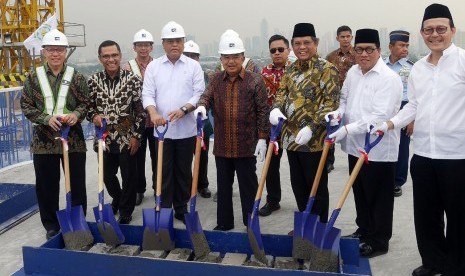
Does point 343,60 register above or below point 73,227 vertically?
above

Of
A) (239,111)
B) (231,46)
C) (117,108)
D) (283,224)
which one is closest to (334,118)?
(239,111)

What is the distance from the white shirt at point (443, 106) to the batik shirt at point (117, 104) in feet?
7.98

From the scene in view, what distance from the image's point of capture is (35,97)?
386 cm

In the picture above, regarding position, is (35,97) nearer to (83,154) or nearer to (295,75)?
(83,154)

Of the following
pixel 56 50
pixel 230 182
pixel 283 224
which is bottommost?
pixel 283 224

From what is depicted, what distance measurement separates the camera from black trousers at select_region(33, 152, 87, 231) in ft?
13.0

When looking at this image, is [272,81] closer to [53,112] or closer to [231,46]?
[231,46]

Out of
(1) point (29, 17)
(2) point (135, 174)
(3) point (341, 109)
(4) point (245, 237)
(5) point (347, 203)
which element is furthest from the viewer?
(1) point (29, 17)

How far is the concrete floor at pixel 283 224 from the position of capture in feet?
11.4

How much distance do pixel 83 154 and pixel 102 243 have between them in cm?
89

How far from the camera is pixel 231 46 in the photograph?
12.1 ft

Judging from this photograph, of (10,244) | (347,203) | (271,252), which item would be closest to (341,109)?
(271,252)

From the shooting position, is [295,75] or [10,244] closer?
[295,75]

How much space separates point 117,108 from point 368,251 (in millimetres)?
2411
